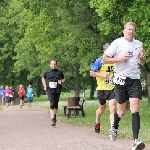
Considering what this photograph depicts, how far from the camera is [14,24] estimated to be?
60.0 metres

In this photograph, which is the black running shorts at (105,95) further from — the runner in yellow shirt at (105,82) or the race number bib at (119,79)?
the race number bib at (119,79)

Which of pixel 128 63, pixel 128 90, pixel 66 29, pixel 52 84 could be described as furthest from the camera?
pixel 66 29

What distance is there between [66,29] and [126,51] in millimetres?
19445

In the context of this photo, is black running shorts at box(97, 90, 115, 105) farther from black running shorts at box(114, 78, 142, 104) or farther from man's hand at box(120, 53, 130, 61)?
man's hand at box(120, 53, 130, 61)

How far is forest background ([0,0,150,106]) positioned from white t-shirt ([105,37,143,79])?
29.8 ft

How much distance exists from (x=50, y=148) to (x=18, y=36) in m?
51.1

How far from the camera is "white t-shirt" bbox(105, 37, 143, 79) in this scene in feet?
28.0

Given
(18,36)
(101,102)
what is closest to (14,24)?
(18,36)

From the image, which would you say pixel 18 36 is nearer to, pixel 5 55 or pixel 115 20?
pixel 5 55

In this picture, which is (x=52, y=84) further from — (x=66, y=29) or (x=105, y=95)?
(x=66, y=29)

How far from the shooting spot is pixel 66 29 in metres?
27.9

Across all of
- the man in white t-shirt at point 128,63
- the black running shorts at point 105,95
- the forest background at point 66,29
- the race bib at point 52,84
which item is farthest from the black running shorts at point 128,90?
the forest background at point 66,29

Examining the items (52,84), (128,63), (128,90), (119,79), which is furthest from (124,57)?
(52,84)

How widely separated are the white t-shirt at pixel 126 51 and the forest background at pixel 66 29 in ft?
29.8
